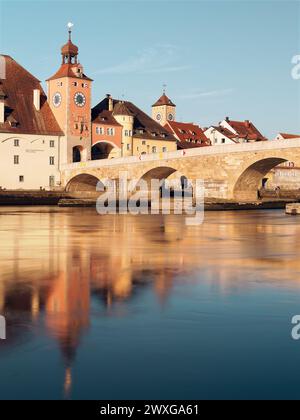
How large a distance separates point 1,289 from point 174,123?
87.2 m

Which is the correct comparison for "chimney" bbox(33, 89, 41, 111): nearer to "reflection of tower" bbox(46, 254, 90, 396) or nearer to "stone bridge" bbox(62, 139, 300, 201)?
"stone bridge" bbox(62, 139, 300, 201)

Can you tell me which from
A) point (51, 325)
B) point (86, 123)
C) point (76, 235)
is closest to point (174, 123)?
point (86, 123)

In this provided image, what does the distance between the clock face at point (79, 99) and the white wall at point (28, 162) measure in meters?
5.14

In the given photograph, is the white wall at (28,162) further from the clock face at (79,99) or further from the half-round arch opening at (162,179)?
the half-round arch opening at (162,179)

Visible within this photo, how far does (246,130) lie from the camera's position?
10181 centimetres

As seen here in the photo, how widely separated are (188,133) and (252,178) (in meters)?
42.2

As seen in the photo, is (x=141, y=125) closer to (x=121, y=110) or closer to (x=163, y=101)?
(x=121, y=110)

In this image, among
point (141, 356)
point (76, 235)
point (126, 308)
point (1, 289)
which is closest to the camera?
point (141, 356)

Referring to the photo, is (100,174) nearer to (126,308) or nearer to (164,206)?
(164,206)

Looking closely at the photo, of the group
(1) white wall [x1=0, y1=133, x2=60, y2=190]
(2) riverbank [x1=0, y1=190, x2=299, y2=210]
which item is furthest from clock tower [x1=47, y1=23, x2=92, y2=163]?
(2) riverbank [x1=0, y1=190, x2=299, y2=210]

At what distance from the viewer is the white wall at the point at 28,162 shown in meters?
66.7

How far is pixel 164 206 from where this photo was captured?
5459 cm

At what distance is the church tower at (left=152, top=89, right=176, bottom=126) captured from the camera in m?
102

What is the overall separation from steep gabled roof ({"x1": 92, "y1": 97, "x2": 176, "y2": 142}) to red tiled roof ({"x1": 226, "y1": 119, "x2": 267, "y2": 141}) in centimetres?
1731
